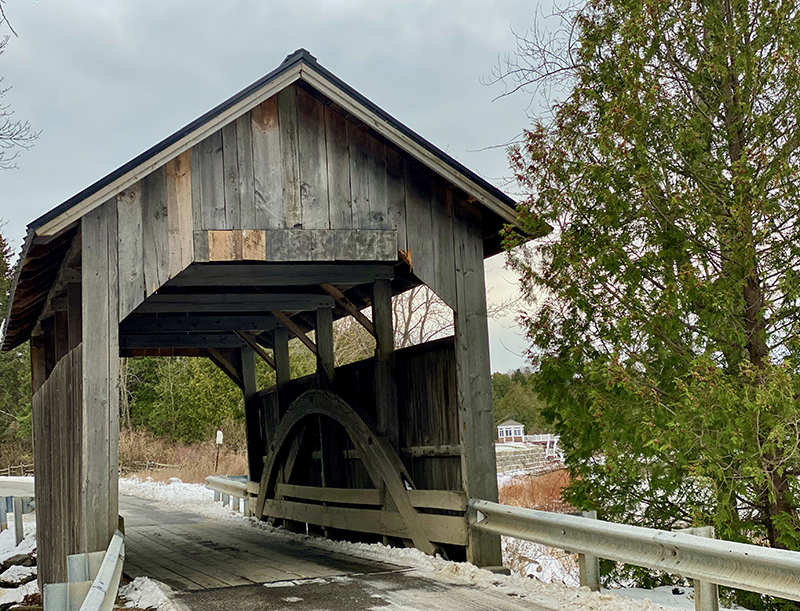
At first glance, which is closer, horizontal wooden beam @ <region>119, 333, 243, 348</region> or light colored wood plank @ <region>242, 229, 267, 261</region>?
light colored wood plank @ <region>242, 229, 267, 261</region>

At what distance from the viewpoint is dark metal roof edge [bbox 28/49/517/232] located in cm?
621

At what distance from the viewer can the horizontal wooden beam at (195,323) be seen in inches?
464

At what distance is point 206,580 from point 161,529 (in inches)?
208

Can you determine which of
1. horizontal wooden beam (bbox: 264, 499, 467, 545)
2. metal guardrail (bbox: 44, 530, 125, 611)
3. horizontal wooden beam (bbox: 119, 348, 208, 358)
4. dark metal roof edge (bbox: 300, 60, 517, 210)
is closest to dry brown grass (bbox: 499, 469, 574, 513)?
horizontal wooden beam (bbox: 264, 499, 467, 545)

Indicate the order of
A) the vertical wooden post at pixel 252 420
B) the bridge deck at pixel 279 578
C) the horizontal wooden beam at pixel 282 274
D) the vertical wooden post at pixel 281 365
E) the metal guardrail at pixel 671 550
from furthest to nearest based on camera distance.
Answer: the vertical wooden post at pixel 252 420 → the vertical wooden post at pixel 281 365 → the horizontal wooden beam at pixel 282 274 → the bridge deck at pixel 279 578 → the metal guardrail at pixel 671 550

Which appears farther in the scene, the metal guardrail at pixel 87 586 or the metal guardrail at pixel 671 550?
the metal guardrail at pixel 671 550

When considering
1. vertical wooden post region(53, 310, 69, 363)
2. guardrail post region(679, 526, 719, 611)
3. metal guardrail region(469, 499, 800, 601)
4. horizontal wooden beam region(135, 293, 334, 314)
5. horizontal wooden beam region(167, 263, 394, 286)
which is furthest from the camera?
vertical wooden post region(53, 310, 69, 363)

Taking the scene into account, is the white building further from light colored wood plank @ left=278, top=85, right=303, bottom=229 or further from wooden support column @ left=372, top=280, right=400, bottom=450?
light colored wood plank @ left=278, top=85, right=303, bottom=229

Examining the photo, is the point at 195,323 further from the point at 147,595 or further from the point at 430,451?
the point at 147,595

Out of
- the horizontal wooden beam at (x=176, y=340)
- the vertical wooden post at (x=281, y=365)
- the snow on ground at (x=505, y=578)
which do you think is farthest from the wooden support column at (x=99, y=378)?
the horizontal wooden beam at (x=176, y=340)

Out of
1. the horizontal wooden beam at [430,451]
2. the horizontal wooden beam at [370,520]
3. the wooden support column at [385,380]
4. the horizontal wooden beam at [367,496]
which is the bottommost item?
the horizontal wooden beam at [370,520]

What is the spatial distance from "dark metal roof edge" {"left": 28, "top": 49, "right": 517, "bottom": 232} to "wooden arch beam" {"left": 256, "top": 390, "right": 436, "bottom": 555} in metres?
2.71

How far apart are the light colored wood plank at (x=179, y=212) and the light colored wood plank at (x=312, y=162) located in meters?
0.92

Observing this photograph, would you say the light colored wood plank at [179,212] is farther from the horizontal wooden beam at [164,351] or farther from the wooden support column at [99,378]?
the horizontal wooden beam at [164,351]
